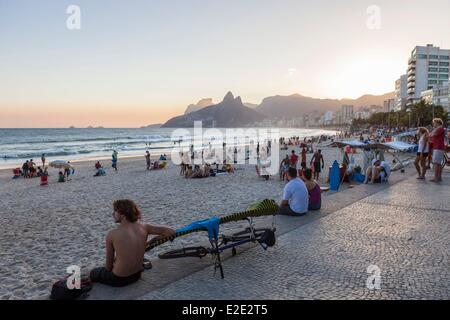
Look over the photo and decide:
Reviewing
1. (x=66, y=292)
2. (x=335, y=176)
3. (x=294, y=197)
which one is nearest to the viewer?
(x=66, y=292)

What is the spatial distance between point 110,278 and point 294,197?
4360 mm

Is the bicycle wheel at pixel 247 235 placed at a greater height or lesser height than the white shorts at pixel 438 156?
lesser

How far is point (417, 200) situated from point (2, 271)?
9.24 m

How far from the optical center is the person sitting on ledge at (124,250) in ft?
13.8

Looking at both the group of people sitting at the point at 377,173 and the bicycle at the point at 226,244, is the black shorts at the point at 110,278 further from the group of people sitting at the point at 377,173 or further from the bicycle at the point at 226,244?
the group of people sitting at the point at 377,173

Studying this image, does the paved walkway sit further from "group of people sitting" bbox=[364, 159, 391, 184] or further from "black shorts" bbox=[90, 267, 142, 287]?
"group of people sitting" bbox=[364, 159, 391, 184]

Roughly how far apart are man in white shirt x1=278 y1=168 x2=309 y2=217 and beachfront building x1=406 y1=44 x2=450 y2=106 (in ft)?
443

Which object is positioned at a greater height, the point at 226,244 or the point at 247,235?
the point at 247,235

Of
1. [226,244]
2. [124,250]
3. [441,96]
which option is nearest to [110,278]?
[124,250]

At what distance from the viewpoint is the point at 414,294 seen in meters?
3.95

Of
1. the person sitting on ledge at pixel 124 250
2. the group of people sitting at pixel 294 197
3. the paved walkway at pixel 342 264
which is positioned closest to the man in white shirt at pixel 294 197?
the group of people sitting at pixel 294 197

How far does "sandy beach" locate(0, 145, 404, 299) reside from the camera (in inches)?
226

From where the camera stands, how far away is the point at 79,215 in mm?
10016

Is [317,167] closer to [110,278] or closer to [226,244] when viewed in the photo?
[226,244]
